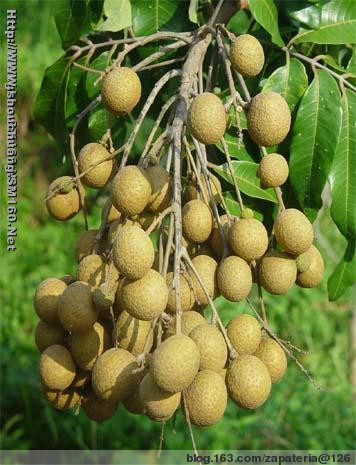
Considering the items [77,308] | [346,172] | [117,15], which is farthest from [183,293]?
[117,15]

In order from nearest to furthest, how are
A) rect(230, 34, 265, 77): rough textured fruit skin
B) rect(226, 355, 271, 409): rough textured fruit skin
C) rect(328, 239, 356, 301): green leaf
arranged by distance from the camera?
rect(226, 355, 271, 409): rough textured fruit skin < rect(230, 34, 265, 77): rough textured fruit skin < rect(328, 239, 356, 301): green leaf

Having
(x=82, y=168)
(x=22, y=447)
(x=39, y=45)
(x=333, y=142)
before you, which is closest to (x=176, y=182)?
(x=82, y=168)

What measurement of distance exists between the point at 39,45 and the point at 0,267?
147 cm

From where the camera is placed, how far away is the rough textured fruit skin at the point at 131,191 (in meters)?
0.94

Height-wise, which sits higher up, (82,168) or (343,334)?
(82,168)

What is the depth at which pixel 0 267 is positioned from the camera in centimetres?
350

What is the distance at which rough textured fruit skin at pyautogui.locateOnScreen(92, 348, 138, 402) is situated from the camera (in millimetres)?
909

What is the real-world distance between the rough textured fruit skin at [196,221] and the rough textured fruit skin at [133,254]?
0.44 ft

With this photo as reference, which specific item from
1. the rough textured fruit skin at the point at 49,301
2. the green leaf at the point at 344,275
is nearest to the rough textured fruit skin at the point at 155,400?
the rough textured fruit skin at the point at 49,301

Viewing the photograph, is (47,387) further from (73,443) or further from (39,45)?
(39,45)

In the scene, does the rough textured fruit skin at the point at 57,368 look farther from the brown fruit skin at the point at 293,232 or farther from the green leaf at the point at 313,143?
the green leaf at the point at 313,143

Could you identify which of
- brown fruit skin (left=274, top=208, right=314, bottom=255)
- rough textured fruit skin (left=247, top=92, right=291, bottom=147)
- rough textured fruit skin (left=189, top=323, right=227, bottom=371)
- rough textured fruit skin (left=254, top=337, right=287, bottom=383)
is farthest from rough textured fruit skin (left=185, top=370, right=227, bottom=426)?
rough textured fruit skin (left=247, top=92, right=291, bottom=147)

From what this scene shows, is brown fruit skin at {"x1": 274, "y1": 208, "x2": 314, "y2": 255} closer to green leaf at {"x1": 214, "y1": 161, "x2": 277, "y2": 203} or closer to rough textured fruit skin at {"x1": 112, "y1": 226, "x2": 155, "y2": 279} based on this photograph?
green leaf at {"x1": 214, "y1": 161, "x2": 277, "y2": 203}

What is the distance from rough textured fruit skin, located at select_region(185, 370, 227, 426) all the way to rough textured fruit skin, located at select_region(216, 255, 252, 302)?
13 centimetres
